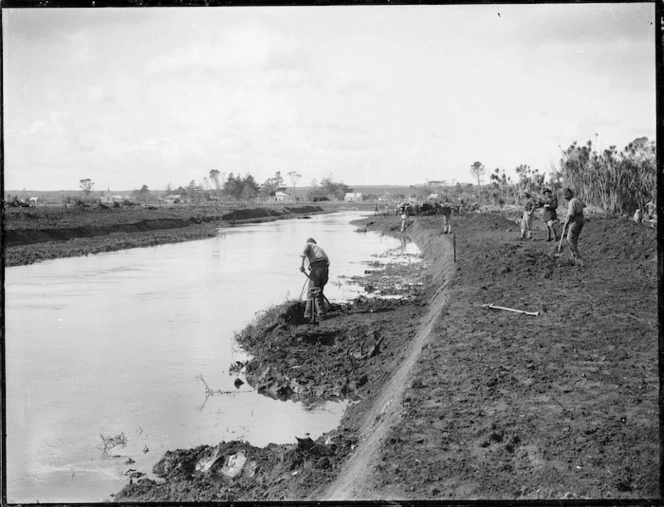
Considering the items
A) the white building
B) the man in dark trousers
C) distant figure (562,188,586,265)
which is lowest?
the man in dark trousers

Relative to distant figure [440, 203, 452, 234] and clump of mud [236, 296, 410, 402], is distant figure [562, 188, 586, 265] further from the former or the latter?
distant figure [440, 203, 452, 234]


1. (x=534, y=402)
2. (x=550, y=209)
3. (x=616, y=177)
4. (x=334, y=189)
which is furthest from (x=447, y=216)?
(x=334, y=189)

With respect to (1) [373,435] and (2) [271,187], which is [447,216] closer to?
(1) [373,435]

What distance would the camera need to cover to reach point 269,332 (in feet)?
43.9

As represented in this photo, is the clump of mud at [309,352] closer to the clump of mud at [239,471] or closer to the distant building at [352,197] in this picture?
the clump of mud at [239,471]

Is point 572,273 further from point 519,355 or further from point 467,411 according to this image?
point 467,411

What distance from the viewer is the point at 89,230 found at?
41.0m

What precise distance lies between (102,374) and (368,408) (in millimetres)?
5271

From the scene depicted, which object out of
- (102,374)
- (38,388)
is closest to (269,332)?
(102,374)

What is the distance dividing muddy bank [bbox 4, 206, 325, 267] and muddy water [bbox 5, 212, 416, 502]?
6230mm

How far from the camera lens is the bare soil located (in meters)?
5.73

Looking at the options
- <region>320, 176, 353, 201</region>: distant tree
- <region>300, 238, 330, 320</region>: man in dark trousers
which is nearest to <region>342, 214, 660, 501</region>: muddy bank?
<region>300, 238, 330, 320</region>: man in dark trousers

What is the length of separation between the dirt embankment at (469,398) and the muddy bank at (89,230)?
17.4m

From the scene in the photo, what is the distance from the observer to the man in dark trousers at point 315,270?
13.2 metres
